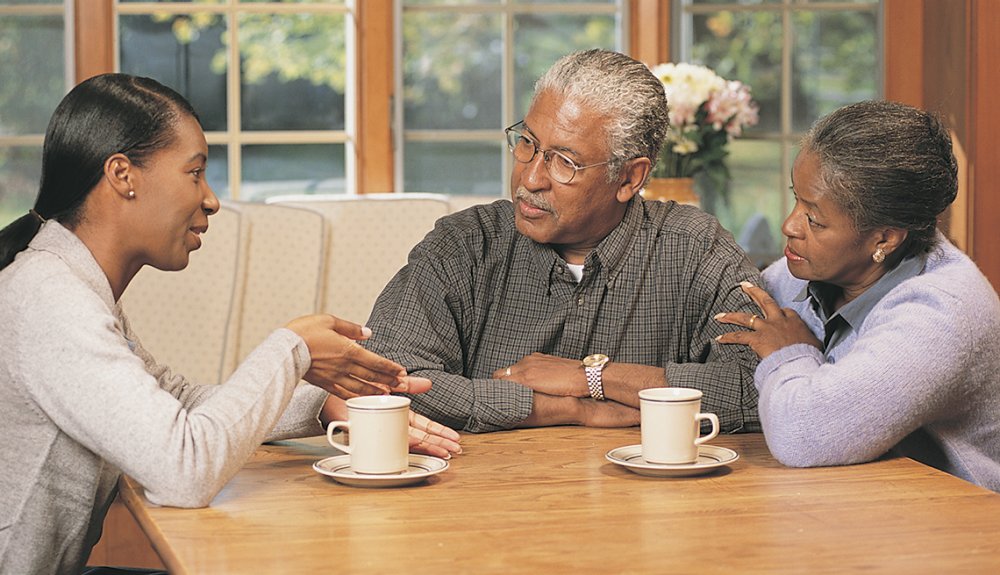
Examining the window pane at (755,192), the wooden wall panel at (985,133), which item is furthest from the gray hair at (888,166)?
the window pane at (755,192)

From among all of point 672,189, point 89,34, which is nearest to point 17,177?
point 89,34

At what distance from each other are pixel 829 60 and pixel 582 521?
309cm

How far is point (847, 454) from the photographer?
1.66m

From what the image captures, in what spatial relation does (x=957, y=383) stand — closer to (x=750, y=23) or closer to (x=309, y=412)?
(x=309, y=412)

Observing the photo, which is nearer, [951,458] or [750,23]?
[951,458]

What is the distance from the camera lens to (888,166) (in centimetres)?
180

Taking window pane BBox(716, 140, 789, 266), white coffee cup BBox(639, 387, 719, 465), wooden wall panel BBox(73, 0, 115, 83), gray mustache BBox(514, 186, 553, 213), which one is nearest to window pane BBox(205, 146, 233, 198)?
wooden wall panel BBox(73, 0, 115, 83)

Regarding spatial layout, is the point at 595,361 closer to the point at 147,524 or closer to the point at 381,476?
the point at 381,476

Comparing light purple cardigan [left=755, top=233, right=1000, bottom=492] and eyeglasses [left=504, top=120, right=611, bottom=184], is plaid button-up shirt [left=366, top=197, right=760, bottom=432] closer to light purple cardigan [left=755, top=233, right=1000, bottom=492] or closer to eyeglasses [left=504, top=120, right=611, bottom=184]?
eyeglasses [left=504, top=120, right=611, bottom=184]

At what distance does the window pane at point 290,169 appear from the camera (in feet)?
13.3

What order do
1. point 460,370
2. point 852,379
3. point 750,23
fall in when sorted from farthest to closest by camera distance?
point 750,23
point 460,370
point 852,379

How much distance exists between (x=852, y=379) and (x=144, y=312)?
252cm

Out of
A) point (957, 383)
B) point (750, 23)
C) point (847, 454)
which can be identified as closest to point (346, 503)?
point (847, 454)

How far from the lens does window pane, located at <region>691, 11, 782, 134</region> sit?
4086 millimetres
